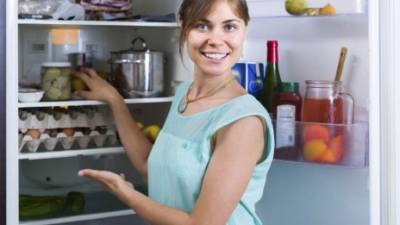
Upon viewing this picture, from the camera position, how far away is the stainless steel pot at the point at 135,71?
5.85 ft

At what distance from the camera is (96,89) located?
5.53 ft

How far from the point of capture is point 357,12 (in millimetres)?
1232

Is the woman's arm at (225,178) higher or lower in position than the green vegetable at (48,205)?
higher

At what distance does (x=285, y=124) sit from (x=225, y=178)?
12.0 inches

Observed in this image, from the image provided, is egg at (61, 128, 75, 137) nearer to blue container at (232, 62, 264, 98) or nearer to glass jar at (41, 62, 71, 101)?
glass jar at (41, 62, 71, 101)

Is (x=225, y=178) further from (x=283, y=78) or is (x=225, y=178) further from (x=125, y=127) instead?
(x=125, y=127)

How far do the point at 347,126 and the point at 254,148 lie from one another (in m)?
0.24

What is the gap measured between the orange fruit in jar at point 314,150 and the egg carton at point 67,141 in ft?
2.18

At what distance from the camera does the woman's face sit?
1297 mm

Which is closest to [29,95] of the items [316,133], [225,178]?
[225,178]

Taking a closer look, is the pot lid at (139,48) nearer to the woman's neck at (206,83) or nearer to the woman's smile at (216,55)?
the woman's neck at (206,83)

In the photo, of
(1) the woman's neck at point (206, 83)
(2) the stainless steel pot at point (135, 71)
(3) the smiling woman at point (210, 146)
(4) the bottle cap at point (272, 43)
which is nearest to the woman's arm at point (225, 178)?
(3) the smiling woman at point (210, 146)

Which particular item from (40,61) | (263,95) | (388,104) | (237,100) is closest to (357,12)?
(388,104)

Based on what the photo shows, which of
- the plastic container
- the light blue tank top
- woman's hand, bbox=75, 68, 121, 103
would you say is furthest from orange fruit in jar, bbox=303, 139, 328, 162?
woman's hand, bbox=75, 68, 121, 103
